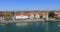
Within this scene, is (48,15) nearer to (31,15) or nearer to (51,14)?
Answer: (51,14)

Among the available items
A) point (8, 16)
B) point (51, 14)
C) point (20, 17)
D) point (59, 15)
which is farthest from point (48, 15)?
point (8, 16)

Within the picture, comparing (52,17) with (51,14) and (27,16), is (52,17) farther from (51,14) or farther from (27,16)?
(27,16)

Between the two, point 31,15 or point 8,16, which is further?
point 31,15

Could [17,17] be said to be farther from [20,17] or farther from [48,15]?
[48,15]

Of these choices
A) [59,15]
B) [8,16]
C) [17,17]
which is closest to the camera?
[8,16]

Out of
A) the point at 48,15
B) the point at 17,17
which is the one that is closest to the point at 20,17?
the point at 17,17

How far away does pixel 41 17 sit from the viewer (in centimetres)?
1684

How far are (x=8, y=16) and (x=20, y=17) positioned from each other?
6.40ft

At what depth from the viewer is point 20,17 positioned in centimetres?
1644

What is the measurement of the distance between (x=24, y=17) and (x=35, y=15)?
132 centimetres

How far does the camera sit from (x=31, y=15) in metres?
17.1

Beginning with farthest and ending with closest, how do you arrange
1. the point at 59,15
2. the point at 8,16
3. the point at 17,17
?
1. the point at 59,15
2. the point at 17,17
3. the point at 8,16

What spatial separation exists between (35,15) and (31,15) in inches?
16.1

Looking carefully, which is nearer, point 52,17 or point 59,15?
point 52,17
